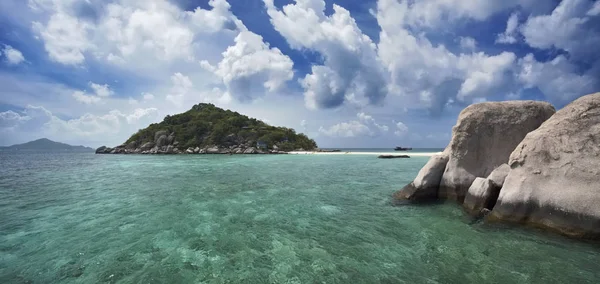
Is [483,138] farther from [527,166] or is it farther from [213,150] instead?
[213,150]

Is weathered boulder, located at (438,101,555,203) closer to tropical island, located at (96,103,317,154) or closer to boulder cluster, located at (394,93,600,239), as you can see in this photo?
boulder cluster, located at (394,93,600,239)

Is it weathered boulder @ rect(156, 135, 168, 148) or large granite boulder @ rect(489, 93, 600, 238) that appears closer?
large granite boulder @ rect(489, 93, 600, 238)

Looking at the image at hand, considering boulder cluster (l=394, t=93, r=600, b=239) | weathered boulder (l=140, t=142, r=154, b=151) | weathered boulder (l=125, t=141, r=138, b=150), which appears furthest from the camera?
weathered boulder (l=125, t=141, r=138, b=150)

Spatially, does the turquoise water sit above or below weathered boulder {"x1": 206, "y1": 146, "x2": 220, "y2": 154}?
below

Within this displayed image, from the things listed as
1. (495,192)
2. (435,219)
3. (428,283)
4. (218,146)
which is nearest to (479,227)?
(435,219)

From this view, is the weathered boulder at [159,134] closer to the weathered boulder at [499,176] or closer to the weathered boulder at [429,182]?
the weathered boulder at [429,182]

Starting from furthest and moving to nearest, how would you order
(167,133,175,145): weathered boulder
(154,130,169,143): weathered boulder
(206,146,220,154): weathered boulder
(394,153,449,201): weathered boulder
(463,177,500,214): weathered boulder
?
→ (154,130,169,143): weathered boulder
(167,133,175,145): weathered boulder
(206,146,220,154): weathered boulder
(394,153,449,201): weathered boulder
(463,177,500,214): weathered boulder

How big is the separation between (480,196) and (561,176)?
3.56m

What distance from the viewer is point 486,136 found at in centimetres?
1538

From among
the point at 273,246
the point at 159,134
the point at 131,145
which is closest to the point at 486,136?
the point at 273,246

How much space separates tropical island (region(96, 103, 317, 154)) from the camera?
123 meters

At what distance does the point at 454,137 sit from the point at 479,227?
6491mm

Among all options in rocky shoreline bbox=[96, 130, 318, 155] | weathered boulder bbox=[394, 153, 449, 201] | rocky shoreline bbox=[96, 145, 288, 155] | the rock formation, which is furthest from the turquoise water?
rocky shoreline bbox=[96, 130, 318, 155]

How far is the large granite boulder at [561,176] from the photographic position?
9.54m
